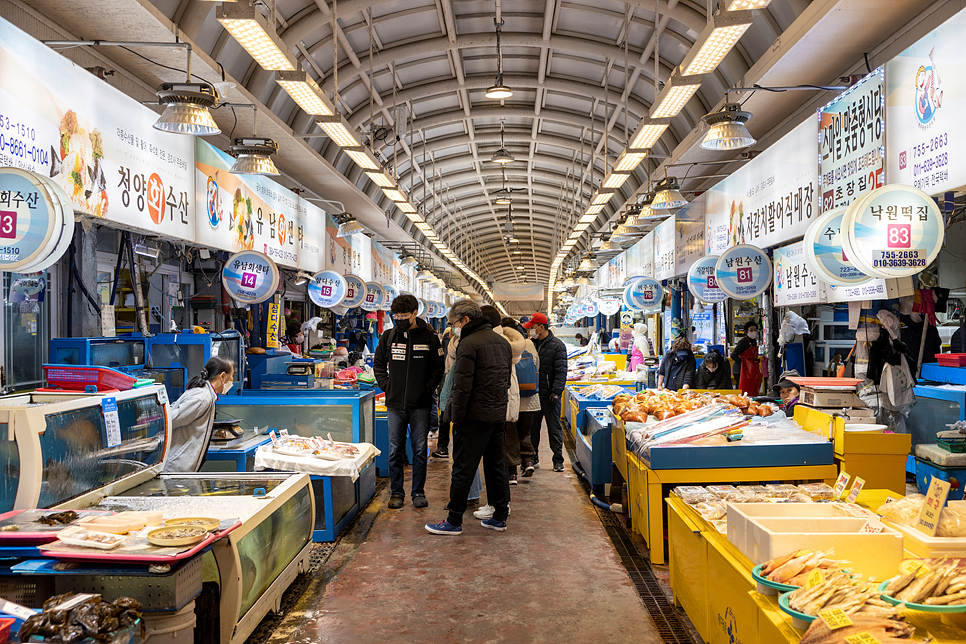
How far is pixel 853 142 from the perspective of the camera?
652cm

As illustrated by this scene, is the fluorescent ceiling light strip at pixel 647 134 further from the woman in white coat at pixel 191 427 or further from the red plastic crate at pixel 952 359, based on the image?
the woman in white coat at pixel 191 427

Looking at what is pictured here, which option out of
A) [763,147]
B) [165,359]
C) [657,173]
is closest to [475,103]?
[657,173]

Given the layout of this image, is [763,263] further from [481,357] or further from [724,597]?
[724,597]

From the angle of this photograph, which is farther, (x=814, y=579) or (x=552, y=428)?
(x=552, y=428)

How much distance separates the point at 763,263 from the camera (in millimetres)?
7984

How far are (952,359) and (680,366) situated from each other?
4.48 m

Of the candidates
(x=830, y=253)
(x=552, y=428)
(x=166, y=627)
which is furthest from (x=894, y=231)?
(x=166, y=627)

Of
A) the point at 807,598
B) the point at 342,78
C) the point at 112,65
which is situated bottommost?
the point at 807,598

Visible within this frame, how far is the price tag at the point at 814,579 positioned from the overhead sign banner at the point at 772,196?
5.93 metres

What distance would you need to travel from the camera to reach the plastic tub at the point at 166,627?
2.73m

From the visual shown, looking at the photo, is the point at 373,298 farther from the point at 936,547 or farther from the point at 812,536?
the point at 936,547

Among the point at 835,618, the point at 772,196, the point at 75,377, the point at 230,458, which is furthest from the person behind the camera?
the point at 772,196

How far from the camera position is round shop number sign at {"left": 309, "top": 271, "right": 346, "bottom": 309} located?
40.5 feet

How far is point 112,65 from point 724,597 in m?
7.48
